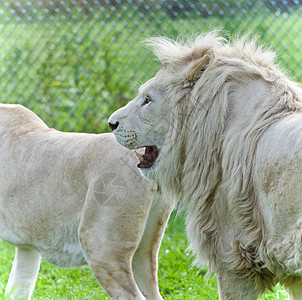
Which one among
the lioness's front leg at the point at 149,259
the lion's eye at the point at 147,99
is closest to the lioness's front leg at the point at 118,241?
the lioness's front leg at the point at 149,259

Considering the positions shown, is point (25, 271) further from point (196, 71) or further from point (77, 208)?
point (196, 71)

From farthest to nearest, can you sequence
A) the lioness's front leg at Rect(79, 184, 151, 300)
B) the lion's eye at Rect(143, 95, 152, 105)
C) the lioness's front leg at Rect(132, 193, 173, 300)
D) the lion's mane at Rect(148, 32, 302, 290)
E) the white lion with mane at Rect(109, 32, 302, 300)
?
the lioness's front leg at Rect(132, 193, 173, 300)
the lioness's front leg at Rect(79, 184, 151, 300)
the lion's eye at Rect(143, 95, 152, 105)
the lion's mane at Rect(148, 32, 302, 290)
the white lion with mane at Rect(109, 32, 302, 300)

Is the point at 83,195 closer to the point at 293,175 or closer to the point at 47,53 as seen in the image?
the point at 293,175

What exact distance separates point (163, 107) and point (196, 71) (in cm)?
26

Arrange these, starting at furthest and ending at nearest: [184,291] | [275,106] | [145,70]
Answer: [145,70] → [184,291] → [275,106]

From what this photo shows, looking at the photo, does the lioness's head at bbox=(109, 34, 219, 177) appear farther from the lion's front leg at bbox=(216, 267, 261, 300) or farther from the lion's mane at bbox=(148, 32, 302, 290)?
the lion's front leg at bbox=(216, 267, 261, 300)

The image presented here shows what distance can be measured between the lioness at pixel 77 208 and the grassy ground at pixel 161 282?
1.57ft

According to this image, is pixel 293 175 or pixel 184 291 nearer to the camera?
pixel 293 175

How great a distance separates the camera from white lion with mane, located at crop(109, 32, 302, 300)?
276 cm

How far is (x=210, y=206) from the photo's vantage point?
313 cm

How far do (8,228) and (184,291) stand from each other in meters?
1.56

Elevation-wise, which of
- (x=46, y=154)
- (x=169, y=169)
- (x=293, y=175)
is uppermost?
(x=293, y=175)

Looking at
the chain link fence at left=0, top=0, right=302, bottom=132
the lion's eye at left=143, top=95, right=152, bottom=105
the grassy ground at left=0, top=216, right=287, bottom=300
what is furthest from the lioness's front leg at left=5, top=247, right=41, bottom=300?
the chain link fence at left=0, top=0, right=302, bottom=132

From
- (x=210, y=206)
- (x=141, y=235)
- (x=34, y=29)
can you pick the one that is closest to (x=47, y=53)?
(x=34, y=29)
